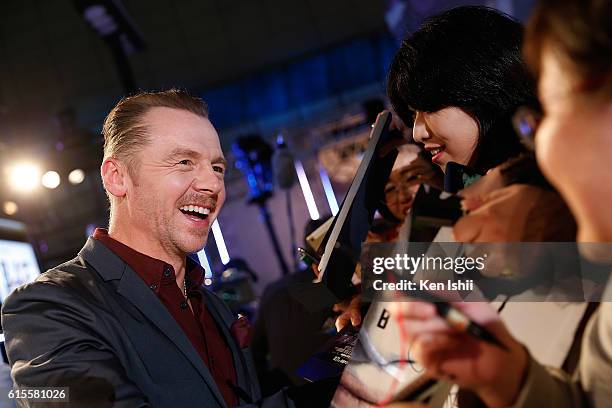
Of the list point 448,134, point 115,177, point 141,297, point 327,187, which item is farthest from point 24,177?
point 448,134

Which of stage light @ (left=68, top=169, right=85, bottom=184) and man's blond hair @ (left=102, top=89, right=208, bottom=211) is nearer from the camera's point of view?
man's blond hair @ (left=102, top=89, right=208, bottom=211)

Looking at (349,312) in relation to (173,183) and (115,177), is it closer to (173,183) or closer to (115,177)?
(173,183)

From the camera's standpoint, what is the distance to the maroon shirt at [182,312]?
1469 millimetres

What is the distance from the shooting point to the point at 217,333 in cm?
165

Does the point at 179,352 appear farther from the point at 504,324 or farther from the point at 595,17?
the point at 595,17

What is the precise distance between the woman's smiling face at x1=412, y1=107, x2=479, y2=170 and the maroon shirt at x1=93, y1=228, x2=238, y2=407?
31.0 inches

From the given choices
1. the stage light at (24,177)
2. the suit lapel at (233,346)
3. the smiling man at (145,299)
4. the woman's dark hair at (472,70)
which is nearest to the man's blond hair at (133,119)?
the smiling man at (145,299)

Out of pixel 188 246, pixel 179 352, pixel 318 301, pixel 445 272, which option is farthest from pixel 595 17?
pixel 188 246

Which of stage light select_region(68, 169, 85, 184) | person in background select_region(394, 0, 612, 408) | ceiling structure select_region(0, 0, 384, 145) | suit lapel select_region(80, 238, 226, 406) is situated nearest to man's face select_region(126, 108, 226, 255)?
Result: suit lapel select_region(80, 238, 226, 406)

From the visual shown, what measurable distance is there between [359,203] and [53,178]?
6.10 meters

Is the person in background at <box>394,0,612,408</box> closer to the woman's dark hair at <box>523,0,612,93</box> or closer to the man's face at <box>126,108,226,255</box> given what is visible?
the woman's dark hair at <box>523,0,612,93</box>

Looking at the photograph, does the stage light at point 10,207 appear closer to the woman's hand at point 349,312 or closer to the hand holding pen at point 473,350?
the woman's hand at point 349,312

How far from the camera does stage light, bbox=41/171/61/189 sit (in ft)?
20.8

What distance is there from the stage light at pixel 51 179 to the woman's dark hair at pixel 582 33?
21.7 feet
